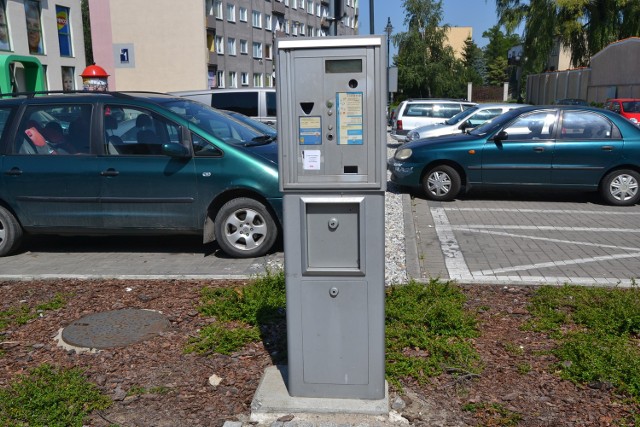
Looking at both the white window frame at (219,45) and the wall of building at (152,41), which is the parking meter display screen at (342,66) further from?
the white window frame at (219,45)

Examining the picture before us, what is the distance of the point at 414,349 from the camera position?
4.41 meters

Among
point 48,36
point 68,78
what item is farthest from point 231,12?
point 48,36

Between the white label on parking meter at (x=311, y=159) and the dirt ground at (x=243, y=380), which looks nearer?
the white label on parking meter at (x=311, y=159)

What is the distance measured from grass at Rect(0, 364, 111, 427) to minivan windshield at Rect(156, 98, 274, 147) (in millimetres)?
3593

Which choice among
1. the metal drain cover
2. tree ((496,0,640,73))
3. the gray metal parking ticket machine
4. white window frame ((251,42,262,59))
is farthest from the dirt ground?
white window frame ((251,42,262,59))

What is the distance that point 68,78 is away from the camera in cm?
3522

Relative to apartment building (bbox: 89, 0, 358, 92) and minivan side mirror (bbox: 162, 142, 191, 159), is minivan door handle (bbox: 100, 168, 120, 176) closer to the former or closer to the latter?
minivan side mirror (bbox: 162, 142, 191, 159)

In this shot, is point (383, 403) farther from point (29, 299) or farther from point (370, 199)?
point (29, 299)

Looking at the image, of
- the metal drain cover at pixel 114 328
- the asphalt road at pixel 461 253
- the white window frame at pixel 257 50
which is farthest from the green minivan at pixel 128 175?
the white window frame at pixel 257 50

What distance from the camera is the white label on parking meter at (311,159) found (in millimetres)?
3367

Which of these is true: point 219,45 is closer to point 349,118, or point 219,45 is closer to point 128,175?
point 128,175

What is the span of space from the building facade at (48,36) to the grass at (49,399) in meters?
28.4

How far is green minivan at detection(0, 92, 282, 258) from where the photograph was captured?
267 inches

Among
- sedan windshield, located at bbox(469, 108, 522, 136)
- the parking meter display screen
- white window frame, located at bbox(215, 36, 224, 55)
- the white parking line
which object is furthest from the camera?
white window frame, located at bbox(215, 36, 224, 55)
